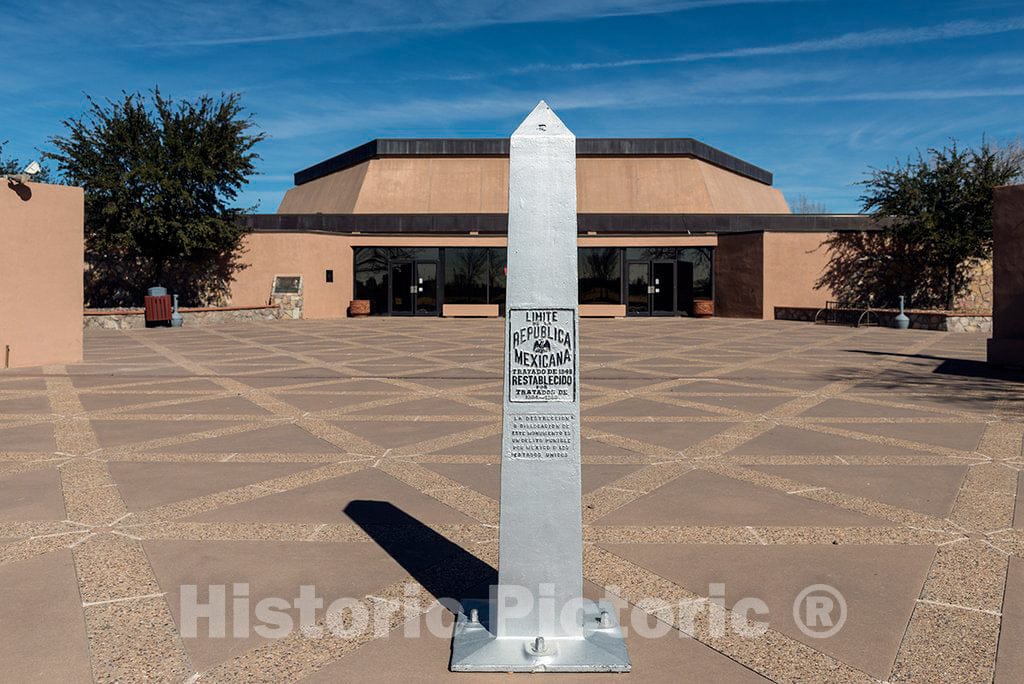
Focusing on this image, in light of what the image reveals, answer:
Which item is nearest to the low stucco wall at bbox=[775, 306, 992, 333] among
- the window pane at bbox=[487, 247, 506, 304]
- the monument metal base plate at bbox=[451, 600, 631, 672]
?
the window pane at bbox=[487, 247, 506, 304]

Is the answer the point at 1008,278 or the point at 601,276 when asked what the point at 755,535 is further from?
the point at 601,276

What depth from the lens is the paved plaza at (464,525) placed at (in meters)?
2.86

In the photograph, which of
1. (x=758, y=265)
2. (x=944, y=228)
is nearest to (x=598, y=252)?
(x=758, y=265)

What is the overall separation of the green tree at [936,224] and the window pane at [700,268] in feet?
20.3

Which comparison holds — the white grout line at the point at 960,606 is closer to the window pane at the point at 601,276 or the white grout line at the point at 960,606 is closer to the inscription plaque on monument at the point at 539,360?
the inscription plaque on monument at the point at 539,360

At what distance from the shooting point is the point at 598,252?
97.3 ft

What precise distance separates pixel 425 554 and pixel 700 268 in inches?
1089

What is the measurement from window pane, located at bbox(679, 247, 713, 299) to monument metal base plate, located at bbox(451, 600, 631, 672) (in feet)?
92.2

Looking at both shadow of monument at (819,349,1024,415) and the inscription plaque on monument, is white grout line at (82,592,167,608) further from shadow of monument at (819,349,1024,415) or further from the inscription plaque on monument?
shadow of monument at (819,349,1024,415)

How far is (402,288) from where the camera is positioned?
29594 millimetres

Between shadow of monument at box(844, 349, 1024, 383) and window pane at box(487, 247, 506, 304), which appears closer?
shadow of monument at box(844, 349, 1024, 383)

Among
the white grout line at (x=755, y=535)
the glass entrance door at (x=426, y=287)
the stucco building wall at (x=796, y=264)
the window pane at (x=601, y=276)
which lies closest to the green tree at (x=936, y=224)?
the stucco building wall at (x=796, y=264)

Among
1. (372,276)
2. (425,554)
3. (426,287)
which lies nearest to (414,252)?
(426,287)

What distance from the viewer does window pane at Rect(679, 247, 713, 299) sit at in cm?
2972
